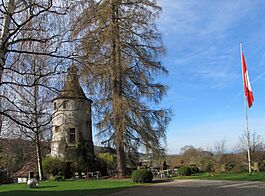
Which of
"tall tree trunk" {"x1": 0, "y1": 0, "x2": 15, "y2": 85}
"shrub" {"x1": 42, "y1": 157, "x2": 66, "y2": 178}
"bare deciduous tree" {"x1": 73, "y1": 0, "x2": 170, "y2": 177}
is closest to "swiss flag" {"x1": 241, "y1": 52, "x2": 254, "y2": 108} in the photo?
"bare deciduous tree" {"x1": 73, "y1": 0, "x2": 170, "y2": 177}

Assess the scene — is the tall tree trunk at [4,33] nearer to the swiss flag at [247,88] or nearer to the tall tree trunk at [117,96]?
the tall tree trunk at [117,96]

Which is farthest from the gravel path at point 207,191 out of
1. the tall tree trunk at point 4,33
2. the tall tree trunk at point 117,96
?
the tall tree trunk at point 4,33

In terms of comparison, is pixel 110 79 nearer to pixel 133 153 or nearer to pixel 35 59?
pixel 133 153

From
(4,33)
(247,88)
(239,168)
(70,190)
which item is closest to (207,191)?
(70,190)

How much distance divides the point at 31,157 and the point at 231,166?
24.6 metres

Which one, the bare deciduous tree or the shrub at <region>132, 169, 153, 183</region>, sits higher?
the bare deciduous tree

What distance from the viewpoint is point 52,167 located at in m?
36.7

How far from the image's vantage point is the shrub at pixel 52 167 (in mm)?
36438

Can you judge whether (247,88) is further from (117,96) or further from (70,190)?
(70,190)

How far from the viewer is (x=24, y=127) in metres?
10.3

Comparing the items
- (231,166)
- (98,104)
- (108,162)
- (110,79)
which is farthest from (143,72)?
(108,162)

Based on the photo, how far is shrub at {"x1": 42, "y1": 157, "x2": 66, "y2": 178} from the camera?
36.4m

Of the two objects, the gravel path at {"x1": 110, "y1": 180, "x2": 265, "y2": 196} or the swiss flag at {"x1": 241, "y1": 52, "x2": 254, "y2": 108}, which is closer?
the gravel path at {"x1": 110, "y1": 180, "x2": 265, "y2": 196}

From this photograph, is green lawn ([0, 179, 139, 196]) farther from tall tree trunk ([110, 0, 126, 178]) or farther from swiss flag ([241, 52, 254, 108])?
swiss flag ([241, 52, 254, 108])
